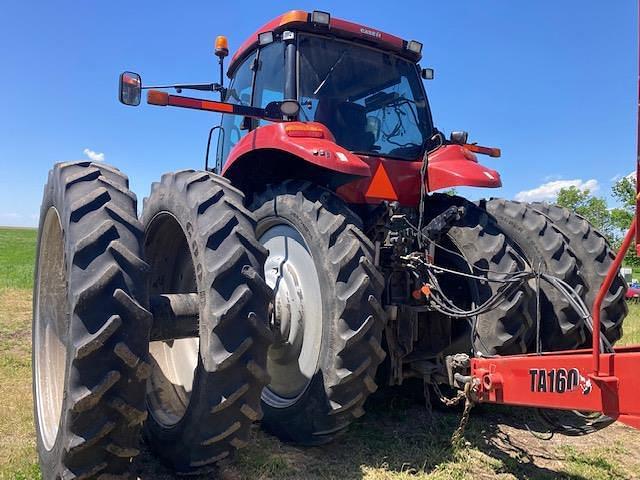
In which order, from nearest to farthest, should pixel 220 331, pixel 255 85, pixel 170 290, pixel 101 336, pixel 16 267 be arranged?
1. pixel 101 336
2. pixel 220 331
3. pixel 170 290
4. pixel 255 85
5. pixel 16 267

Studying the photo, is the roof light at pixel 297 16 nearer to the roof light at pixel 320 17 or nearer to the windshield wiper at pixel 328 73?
the roof light at pixel 320 17

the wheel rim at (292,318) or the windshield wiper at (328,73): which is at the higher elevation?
the windshield wiper at (328,73)

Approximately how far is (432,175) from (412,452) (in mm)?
1832

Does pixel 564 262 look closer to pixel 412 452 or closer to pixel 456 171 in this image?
pixel 456 171

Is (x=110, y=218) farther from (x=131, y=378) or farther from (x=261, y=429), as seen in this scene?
(x=261, y=429)

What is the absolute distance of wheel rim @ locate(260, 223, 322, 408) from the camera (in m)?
3.41

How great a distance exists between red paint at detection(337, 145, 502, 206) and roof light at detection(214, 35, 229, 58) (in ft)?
6.69

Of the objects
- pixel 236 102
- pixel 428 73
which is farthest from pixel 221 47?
pixel 428 73

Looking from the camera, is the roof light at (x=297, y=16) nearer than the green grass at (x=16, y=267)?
Yes

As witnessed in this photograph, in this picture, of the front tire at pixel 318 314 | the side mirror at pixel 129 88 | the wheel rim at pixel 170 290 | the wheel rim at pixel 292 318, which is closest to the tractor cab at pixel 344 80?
the front tire at pixel 318 314

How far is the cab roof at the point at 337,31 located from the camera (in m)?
4.02

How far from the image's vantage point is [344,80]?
4.15 meters

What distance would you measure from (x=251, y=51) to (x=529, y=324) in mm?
3057

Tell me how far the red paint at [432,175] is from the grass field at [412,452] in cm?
159
